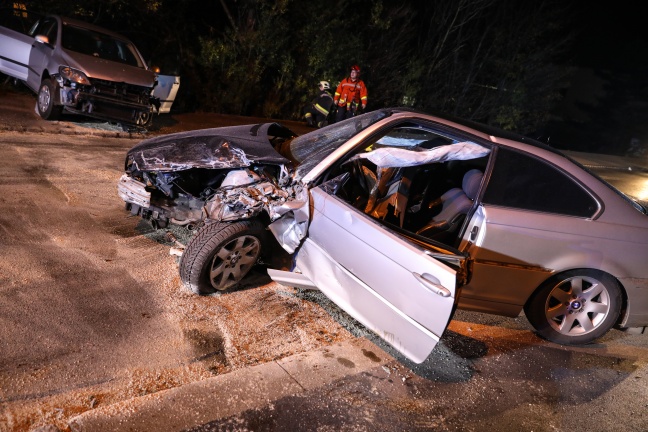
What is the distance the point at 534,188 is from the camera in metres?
3.85

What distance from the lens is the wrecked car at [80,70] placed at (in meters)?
7.86

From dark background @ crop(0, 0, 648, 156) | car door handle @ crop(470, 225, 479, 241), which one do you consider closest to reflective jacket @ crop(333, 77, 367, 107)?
dark background @ crop(0, 0, 648, 156)

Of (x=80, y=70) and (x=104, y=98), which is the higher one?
(x=80, y=70)

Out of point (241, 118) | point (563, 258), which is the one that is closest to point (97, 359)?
point (563, 258)

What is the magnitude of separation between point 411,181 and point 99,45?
7217 mm

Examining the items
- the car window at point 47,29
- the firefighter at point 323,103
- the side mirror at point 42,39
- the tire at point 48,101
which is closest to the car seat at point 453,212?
the tire at point 48,101

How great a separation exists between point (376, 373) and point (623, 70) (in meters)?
29.7

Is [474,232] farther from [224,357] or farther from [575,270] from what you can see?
[224,357]

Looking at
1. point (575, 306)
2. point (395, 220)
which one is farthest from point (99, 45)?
point (575, 306)

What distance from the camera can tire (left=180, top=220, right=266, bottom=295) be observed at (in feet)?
12.2

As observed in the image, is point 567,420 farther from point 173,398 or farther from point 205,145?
point 205,145

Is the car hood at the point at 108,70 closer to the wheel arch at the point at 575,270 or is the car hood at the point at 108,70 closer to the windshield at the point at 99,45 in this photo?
the windshield at the point at 99,45

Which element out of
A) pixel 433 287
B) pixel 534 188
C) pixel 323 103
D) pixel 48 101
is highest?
pixel 534 188

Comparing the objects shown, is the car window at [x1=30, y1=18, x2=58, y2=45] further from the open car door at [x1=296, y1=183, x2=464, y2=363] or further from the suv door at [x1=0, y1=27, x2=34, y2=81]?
the open car door at [x1=296, y1=183, x2=464, y2=363]
